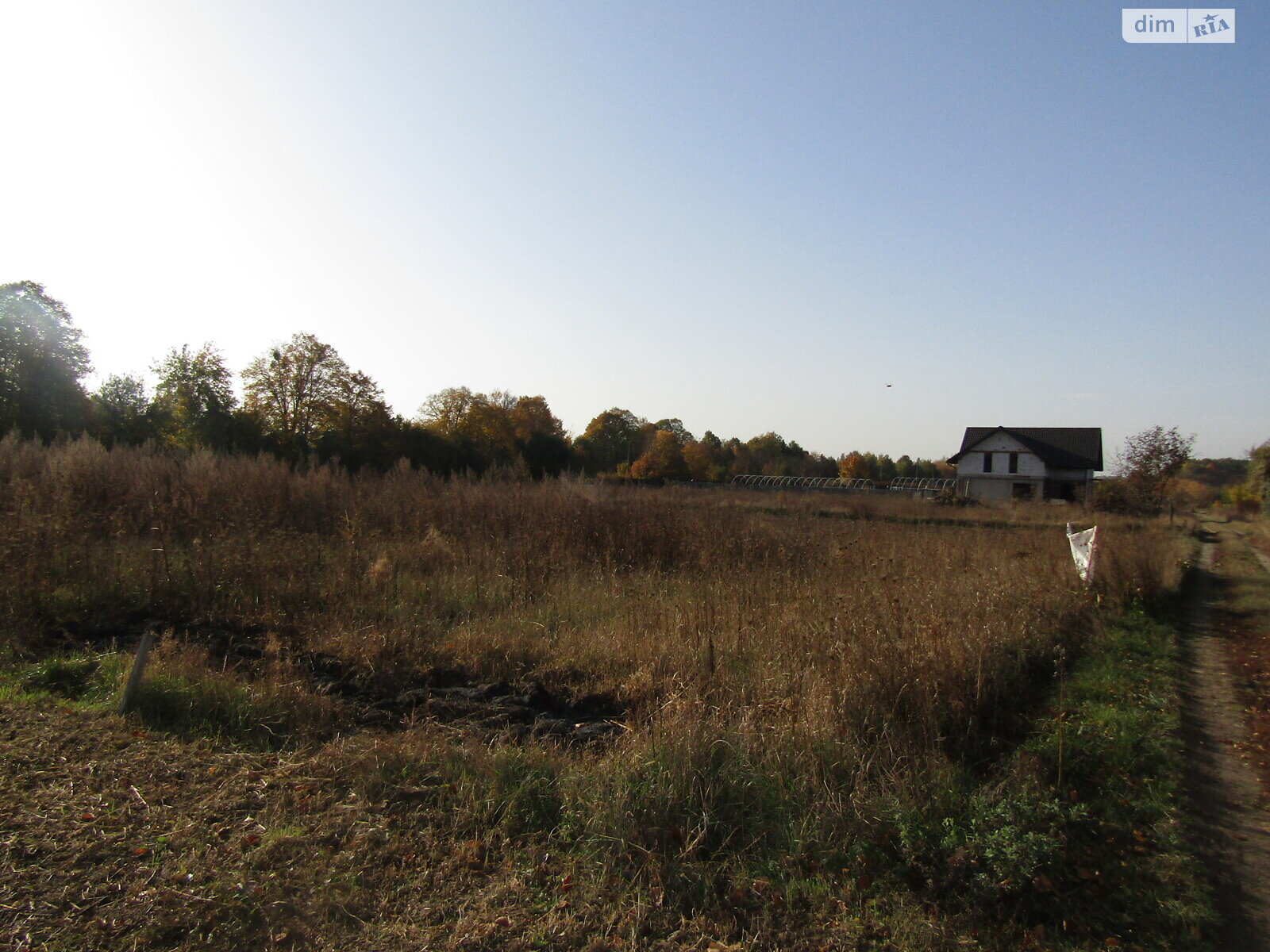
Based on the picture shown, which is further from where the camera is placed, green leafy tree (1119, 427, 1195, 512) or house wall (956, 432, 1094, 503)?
house wall (956, 432, 1094, 503)

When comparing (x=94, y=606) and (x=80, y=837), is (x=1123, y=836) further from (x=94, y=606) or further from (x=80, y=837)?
(x=94, y=606)

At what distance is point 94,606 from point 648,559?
25.8 ft

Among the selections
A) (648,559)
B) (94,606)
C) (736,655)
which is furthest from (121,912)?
(648,559)

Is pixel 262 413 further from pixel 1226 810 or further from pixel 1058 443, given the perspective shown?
pixel 1058 443

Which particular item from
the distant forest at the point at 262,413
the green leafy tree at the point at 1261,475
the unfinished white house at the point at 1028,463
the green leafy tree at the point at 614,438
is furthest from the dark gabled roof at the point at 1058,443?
the green leafy tree at the point at 614,438

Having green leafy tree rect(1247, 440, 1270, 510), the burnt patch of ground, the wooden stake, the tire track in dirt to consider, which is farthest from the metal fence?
the wooden stake

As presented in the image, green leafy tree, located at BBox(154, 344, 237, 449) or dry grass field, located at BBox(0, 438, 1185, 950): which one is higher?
green leafy tree, located at BBox(154, 344, 237, 449)

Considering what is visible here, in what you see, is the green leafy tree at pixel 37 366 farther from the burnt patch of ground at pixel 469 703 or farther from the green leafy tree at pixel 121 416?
the burnt patch of ground at pixel 469 703

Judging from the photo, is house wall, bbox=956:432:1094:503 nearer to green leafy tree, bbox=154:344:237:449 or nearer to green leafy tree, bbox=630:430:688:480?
green leafy tree, bbox=630:430:688:480

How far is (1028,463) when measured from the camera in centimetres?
4916

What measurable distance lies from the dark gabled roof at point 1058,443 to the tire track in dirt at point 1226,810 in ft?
151

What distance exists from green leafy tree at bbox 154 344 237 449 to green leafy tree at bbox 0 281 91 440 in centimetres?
324

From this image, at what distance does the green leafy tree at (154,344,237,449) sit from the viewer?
3178cm

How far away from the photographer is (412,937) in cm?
307
